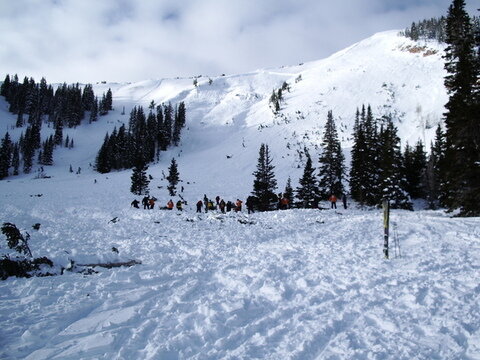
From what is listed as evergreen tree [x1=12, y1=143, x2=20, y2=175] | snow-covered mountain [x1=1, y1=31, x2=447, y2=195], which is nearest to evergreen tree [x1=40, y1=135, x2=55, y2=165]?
snow-covered mountain [x1=1, y1=31, x2=447, y2=195]

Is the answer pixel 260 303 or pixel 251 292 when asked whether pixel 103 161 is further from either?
pixel 260 303

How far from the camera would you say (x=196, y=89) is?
166875 millimetres

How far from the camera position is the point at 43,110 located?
137250mm

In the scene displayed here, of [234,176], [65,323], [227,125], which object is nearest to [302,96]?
[227,125]

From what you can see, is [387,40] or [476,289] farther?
[387,40]

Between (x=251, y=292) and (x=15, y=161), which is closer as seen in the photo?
(x=251, y=292)

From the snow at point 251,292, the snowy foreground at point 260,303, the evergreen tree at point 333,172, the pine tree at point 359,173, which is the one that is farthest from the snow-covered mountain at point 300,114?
the snowy foreground at point 260,303

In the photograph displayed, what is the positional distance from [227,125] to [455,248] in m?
104

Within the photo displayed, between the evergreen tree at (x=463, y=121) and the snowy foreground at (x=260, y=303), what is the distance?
16.6 ft

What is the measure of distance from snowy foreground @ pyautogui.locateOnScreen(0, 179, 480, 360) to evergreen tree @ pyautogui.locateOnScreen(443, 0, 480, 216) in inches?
200

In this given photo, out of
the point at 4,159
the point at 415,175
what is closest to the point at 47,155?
the point at 4,159

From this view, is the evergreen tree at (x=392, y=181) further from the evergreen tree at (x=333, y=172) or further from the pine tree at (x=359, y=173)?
the evergreen tree at (x=333, y=172)

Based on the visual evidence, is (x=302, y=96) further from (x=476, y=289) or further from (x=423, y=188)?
(x=476, y=289)

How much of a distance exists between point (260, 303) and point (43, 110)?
16075 centimetres
